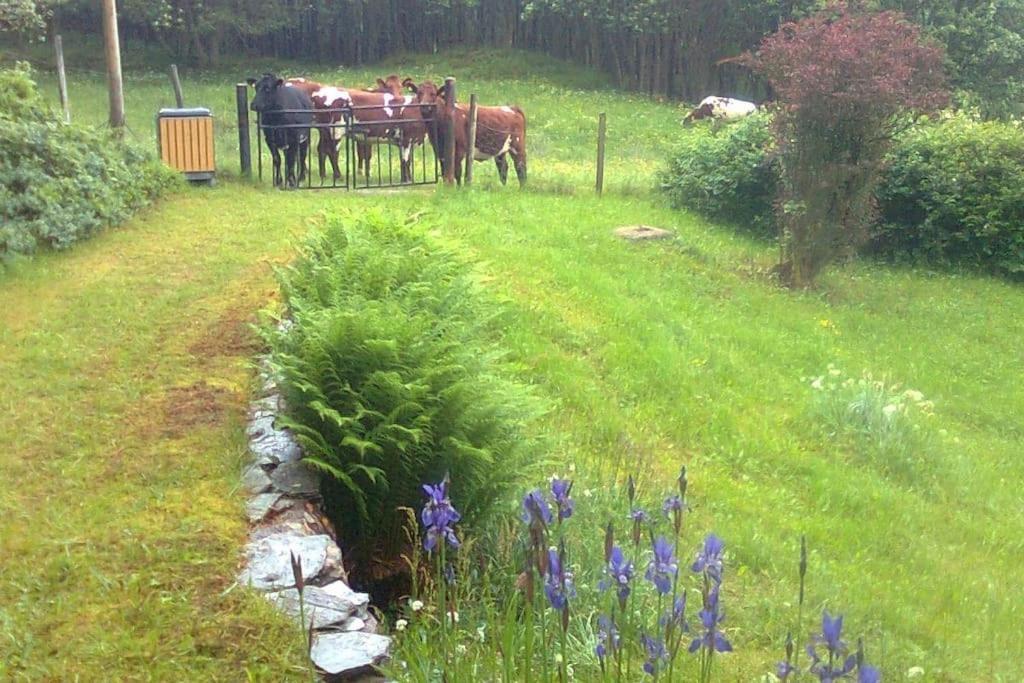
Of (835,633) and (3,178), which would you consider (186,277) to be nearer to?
(3,178)

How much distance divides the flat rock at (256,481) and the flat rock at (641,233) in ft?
30.8

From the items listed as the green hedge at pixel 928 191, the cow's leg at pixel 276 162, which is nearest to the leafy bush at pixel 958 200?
the green hedge at pixel 928 191

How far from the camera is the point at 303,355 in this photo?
5.42 metres

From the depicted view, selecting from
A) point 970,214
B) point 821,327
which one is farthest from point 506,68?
point 821,327

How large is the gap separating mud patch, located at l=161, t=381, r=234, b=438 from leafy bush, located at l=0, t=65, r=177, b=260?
4.20 meters

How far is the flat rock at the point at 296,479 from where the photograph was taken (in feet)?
16.4

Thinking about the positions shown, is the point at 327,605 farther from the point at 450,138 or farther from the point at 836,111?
the point at 450,138

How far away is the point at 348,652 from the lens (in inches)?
Answer: 150

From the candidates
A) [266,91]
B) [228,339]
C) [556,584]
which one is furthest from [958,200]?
[556,584]

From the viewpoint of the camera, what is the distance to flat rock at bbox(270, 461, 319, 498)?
499 centimetres

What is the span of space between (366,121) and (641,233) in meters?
5.65

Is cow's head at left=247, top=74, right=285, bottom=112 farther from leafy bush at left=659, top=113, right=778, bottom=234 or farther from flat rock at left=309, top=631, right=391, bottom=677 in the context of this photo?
flat rock at left=309, top=631, right=391, bottom=677

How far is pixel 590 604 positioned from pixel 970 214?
13896 millimetres

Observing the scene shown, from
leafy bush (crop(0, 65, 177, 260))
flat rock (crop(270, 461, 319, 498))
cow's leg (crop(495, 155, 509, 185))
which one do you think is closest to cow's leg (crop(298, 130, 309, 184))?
leafy bush (crop(0, 65, 177, 260))
